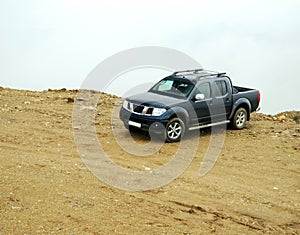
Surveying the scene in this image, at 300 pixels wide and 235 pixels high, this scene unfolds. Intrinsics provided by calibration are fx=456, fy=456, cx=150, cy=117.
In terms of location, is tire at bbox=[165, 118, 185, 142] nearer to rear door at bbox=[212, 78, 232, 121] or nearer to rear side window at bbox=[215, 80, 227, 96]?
rear door at bbox=[212, 78, 232, 121]

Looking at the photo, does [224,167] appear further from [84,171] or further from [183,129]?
[84,171]

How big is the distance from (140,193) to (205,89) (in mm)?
5461

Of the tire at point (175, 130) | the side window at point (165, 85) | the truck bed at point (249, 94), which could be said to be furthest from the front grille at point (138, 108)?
the truck bed at point (249, 94)

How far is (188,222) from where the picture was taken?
751 cm

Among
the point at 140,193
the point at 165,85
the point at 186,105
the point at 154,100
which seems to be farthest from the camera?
the point at 165,85

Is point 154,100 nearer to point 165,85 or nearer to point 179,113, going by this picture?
point 179,113

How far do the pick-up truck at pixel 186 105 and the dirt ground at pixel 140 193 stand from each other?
516mm

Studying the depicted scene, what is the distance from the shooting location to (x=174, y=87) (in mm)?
13352

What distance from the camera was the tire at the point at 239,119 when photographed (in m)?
14.4

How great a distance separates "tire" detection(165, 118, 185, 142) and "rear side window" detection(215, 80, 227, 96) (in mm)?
1837

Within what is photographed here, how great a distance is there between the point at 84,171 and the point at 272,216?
3.92m

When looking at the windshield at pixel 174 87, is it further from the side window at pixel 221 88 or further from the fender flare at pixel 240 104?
the fender flare at pixel 240 104

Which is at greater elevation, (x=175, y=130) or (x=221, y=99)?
(x=221, y=99)

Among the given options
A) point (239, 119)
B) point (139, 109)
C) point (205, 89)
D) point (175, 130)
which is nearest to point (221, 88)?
point (205, 89)
